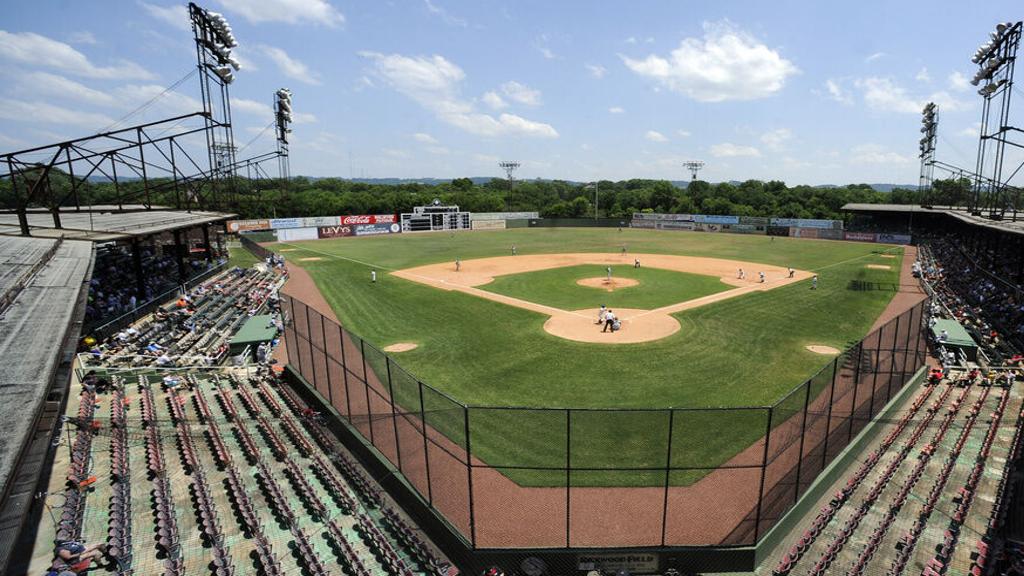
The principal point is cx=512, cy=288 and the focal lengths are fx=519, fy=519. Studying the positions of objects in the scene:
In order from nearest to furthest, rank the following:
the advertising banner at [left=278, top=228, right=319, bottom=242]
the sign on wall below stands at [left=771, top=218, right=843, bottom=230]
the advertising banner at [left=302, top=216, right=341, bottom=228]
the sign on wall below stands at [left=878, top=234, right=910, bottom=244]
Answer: the sign on wall below stands at [left=878, top=234, right=910, bottom=244]
the sign on wall below stands at [left=771, top=218, right=843, bottom=230]
the advertising banner at [left=278, top=228, right=319, bottom=242]
the advertising banner at [left=302, top=216, right=341, bottom=228]

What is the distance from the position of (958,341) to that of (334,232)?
74070mm

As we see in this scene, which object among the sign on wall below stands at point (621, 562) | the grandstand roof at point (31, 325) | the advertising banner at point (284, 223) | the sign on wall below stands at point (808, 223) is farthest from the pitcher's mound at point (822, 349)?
the advertising banner at point (284, 223)

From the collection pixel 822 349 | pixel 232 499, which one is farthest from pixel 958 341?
pixel 232 499

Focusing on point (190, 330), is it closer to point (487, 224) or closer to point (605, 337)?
point (605, 337)

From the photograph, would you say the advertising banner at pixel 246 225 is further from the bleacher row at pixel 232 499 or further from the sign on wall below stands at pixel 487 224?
the bleacher row at pixel 232 499

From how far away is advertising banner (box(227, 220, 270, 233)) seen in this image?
72.2 meters

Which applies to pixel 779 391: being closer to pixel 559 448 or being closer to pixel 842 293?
pixel 559 448

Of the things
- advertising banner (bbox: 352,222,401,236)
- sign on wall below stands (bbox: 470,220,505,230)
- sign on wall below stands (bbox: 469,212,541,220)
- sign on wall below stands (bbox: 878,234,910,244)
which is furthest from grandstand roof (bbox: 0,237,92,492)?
sign on wall below stands (bbox: 878,234,910,244)

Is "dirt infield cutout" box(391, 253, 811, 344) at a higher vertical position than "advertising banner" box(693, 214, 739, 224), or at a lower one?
lower

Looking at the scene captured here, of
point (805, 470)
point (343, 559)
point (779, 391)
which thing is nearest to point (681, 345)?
point (779, 391)

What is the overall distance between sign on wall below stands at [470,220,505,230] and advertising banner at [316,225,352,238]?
68.6ft

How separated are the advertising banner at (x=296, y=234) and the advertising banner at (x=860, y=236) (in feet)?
246

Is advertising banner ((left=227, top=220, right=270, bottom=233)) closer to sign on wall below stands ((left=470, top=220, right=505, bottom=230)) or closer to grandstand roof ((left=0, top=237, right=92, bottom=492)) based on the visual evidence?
sign on wall below stands ((left=470, top=220, right=505, bottom=230))

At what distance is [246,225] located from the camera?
73.3 meters
